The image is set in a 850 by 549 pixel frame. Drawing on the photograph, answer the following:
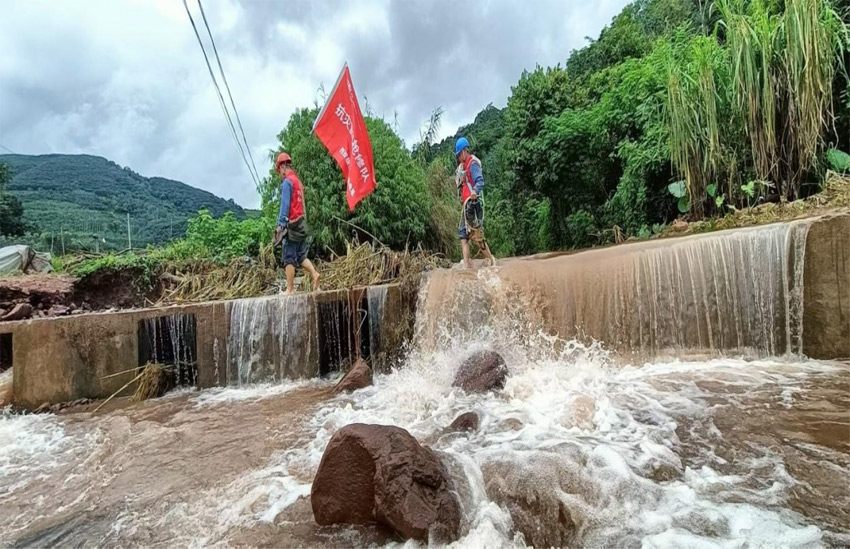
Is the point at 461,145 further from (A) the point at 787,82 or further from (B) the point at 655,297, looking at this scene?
(A) the point at 787,82

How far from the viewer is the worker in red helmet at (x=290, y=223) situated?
6129mm

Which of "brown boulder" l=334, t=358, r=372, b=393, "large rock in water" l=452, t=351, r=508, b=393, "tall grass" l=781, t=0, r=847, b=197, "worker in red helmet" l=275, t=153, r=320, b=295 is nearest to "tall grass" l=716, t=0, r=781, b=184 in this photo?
"tall grass" l=781, t=0, r=847, b=197

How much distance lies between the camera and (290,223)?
6.20 m

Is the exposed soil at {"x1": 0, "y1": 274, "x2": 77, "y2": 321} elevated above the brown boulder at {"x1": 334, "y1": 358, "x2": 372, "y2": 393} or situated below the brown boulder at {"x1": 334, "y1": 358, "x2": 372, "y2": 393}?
above

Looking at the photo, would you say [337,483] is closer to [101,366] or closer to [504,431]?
[504,431]

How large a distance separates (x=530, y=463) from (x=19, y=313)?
27.1ft

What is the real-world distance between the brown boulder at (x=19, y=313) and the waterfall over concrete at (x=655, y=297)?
634cm

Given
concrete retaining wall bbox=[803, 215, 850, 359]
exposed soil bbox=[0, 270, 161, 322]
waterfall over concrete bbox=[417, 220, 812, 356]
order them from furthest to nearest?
1. exposed soil bbox=[0, 270, 161, 322]
2. waterfall over concrete bbox=[417, 220, 812, 356]
3. concrete retaining wall bbox=[803, 215, 850, 359]

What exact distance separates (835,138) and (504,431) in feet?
19.5

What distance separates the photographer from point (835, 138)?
5793 millimetres

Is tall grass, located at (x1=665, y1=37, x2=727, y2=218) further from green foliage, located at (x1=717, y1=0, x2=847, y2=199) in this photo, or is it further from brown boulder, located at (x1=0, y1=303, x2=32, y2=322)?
brown boulder, located at (x1=0, y1=303, x2=32, y2=322)

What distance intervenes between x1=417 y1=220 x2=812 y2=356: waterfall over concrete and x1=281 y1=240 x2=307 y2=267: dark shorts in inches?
72.2

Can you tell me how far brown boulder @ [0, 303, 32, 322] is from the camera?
7055mm

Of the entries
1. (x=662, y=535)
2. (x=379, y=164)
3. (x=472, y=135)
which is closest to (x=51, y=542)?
(x=662, y=535)
